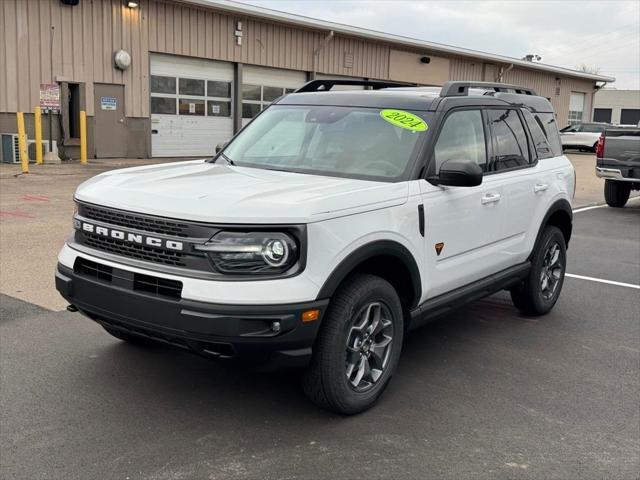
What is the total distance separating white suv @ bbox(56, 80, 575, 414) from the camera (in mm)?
3242

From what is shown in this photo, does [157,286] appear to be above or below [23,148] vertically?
below

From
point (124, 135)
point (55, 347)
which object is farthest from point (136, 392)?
point (124, 135)

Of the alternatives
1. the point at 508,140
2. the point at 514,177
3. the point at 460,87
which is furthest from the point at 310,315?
the point at 508,140

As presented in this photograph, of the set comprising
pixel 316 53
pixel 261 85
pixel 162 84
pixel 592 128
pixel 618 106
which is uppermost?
pixel 618 106

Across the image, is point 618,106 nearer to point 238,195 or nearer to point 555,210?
point 555,210

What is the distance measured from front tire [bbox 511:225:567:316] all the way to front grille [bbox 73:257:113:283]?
3.53 meters

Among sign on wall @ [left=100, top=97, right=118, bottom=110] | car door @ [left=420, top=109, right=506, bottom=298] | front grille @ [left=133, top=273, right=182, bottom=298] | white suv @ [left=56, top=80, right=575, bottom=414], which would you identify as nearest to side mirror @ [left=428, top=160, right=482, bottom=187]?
white suv @ [left=56, top=80, right=575, bottom=414]

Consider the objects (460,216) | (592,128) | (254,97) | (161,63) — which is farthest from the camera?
(592,128)

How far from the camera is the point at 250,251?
3234 millimetres

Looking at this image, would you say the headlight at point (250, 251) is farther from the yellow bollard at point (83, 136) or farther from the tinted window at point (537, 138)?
the yellow bollard at point (83, 136)

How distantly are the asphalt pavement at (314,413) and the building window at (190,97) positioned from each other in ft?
55.3

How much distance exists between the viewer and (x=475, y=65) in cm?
3428

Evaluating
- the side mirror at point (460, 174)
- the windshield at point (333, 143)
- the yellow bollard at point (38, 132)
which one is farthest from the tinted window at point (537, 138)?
the yellow bollard at point (38, 132)

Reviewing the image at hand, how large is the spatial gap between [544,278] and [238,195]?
350 centimetres
